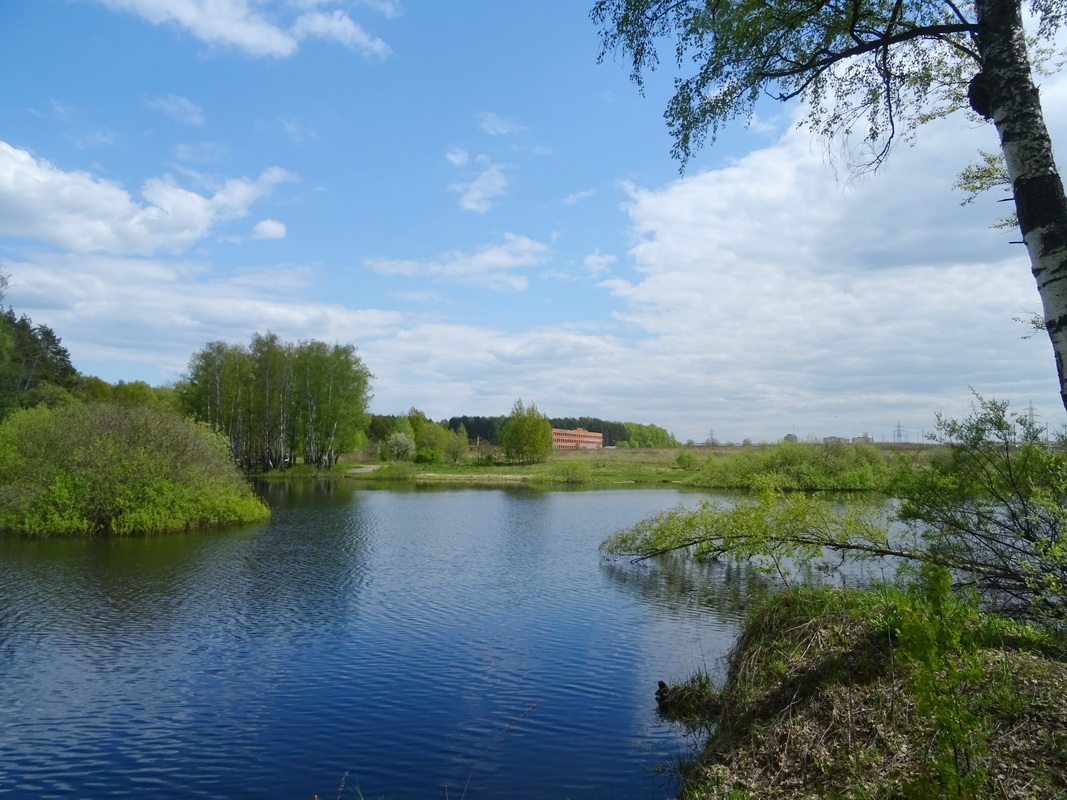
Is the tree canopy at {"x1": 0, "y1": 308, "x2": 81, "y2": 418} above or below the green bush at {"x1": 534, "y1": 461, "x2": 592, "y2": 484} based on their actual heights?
above

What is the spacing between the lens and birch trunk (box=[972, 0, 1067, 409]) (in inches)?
181

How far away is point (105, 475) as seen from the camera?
91.8 ft

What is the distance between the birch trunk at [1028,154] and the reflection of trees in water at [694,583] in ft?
38.5

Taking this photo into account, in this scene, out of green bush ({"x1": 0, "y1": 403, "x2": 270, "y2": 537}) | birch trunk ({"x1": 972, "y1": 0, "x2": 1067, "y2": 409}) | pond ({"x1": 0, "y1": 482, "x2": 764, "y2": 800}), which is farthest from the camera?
green bush ({"x1": 0, "y1": 403, "x2": 270, "y2": 537})

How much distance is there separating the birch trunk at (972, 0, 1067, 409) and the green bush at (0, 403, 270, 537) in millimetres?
30469

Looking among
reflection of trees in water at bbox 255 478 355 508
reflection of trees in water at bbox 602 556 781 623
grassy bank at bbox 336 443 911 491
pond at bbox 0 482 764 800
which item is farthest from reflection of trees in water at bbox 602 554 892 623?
reflection of trees in water at bbox 255 478 355 508

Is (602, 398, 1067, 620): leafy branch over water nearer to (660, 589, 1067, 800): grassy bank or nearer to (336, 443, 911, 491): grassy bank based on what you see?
(660, 589, 1067, 800): grassy bank

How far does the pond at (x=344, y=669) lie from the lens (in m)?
8.45

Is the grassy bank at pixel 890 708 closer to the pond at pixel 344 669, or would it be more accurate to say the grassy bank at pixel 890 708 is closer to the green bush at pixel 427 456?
the pond at pixel 344 669

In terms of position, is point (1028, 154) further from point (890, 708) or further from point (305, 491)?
point (305, 491)

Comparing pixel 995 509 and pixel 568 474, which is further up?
pixel 995 509

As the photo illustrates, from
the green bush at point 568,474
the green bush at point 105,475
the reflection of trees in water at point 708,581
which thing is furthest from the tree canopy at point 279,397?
the reflection of trees in water at point 708,581

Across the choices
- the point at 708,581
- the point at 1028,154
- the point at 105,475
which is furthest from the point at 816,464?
the point at 1028,154

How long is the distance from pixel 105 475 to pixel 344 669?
2149 centimetres
